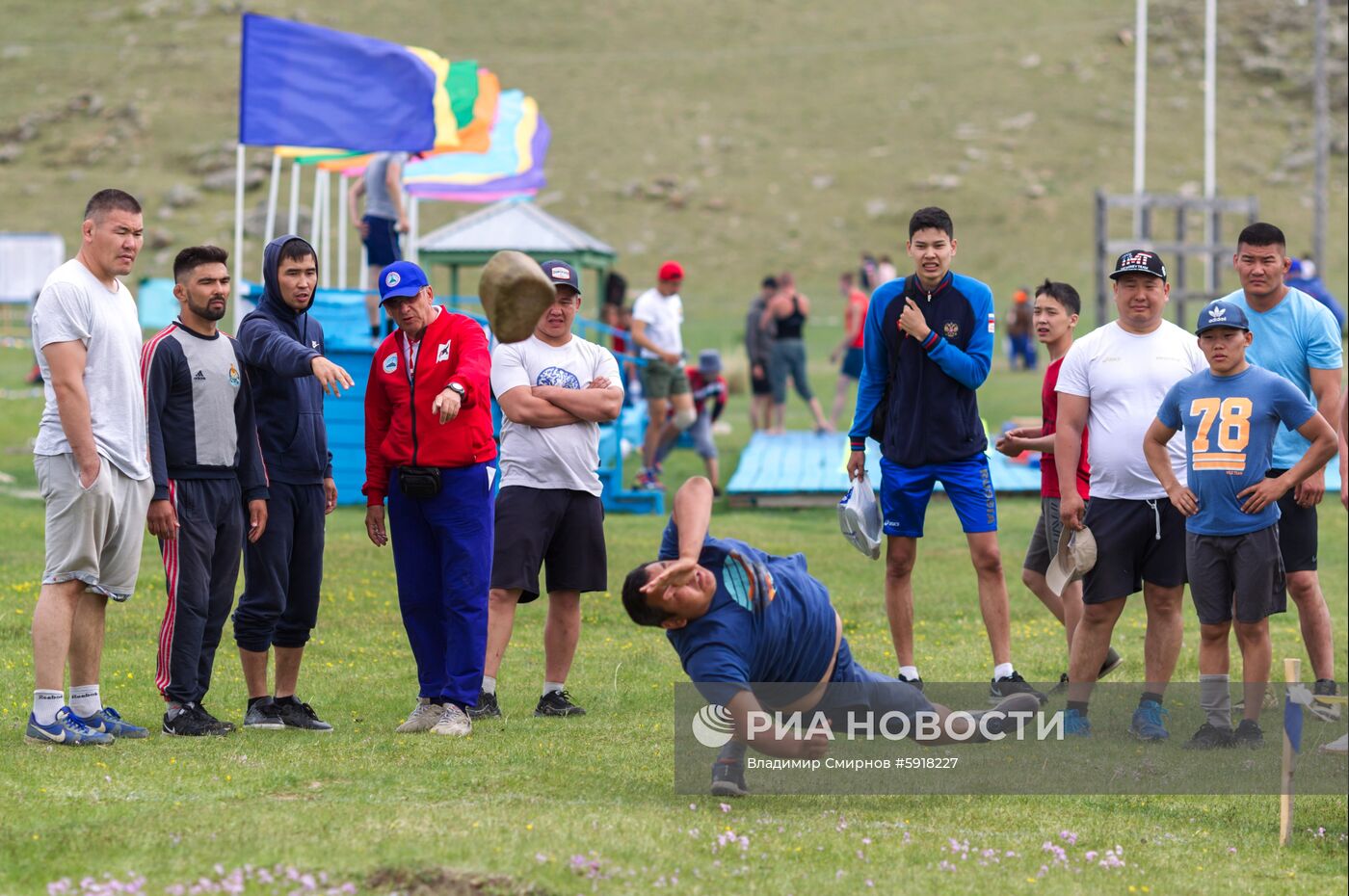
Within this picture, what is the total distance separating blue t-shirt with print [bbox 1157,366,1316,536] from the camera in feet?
23.2

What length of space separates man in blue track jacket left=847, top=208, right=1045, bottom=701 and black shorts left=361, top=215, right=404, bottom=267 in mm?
7998

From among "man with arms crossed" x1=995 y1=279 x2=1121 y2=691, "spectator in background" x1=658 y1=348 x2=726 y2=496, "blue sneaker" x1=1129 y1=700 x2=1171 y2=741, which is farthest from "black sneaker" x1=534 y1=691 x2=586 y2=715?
"spectator in background" x1=658 y1=348 x2=726 y2=496

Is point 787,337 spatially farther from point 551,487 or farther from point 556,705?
point 556,705

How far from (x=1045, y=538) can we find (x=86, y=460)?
15.0 ft

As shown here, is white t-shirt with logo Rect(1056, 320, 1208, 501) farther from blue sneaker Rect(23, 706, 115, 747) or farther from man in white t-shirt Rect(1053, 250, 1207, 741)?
blue sneaker Rect(23, 706, 115, 747)

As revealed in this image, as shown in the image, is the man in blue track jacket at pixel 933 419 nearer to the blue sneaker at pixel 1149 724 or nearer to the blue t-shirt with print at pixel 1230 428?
the blue sneaker at pixel 1149 724

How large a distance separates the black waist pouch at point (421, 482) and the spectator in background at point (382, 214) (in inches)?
314

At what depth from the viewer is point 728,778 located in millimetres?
6184

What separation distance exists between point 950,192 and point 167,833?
5838 centimetres

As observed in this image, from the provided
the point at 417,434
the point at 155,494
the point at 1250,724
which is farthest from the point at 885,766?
the point at 155,494

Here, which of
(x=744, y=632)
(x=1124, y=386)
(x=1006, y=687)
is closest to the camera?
(x=744, y=632)

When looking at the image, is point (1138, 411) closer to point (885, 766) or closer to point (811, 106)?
point (885, 766)

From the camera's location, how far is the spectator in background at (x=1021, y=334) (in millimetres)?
36750

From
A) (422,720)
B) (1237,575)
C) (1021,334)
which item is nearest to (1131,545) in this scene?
(1237,575)
